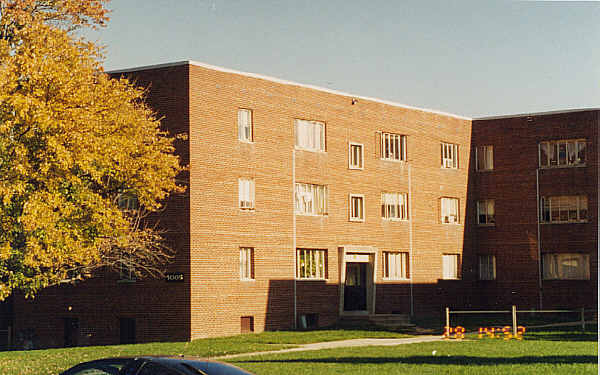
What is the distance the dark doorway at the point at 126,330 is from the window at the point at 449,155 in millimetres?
18373

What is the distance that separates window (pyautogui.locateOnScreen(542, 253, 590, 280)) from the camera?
161ft

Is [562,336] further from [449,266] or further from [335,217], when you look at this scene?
[449,266]

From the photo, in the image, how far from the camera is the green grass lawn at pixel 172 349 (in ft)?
88.2

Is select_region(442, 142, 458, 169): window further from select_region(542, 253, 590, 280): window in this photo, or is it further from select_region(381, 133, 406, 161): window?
select_region(542, 253, 590, 280): window

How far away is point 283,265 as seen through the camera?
41.4 meters

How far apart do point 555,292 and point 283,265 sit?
15038mm

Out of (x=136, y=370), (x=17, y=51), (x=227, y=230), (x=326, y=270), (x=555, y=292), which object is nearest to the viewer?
(x=136, y=370)

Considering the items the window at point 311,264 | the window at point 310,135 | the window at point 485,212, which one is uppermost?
the window at point 310,135

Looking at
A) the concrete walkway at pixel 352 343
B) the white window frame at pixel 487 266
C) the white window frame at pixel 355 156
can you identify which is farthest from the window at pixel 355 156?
the concrete walkway at pixel 352 343

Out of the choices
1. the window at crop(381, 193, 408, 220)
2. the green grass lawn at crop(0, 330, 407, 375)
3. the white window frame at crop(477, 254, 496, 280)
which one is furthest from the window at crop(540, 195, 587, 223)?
the green grass lawn at crop(0, 330, 407, 375)

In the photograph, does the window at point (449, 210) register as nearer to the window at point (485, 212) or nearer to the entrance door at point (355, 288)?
the window at point (485, 212)

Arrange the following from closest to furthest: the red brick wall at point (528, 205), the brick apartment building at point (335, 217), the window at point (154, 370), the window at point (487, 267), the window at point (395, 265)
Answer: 1. the window at point (154, 370)
2. the brick apartment building at point (335, 217)
3. the window at point (395, 265)
4. the red brick wall at point (528, 205)
5. the window at point (487, 267)

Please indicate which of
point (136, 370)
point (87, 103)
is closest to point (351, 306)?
point (87, 103)

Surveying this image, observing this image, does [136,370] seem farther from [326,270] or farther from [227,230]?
[326,270]
